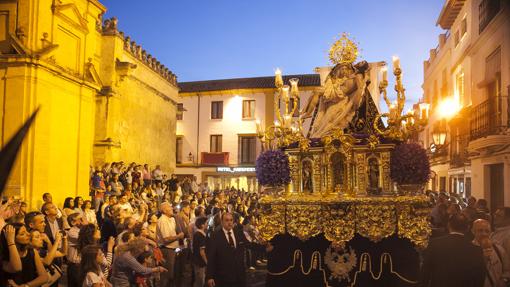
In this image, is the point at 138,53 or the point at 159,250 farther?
the point at 138,53

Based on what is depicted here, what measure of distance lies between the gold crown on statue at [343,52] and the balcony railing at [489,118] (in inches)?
258

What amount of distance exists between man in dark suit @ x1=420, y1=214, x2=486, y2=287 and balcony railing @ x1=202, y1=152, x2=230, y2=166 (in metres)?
35.5

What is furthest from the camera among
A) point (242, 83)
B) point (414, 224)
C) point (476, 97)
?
point (242, 83)

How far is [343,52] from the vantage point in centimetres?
947

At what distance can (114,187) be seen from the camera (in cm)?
1688

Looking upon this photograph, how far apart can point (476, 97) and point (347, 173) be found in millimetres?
12009

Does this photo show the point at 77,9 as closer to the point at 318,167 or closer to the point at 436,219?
the point at 318,167

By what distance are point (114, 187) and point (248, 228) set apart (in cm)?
647

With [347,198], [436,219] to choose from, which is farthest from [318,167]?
[436,219]

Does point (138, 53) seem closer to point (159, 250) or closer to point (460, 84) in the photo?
point (460, 84)

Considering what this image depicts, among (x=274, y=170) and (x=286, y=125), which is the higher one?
(x=286, y=125)

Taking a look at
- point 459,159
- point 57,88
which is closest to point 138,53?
point 57,88

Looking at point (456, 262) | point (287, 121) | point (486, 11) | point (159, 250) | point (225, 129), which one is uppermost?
point (486, 11)

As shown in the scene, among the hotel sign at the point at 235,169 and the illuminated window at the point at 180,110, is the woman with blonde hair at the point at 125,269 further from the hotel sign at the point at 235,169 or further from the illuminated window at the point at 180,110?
the illuminated window at the point at 180,110
